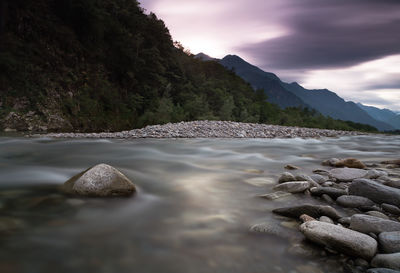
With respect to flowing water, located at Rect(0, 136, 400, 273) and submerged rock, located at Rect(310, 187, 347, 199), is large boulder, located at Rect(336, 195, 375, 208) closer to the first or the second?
submerged rock, located at Rect(310, 187, 347, 199)

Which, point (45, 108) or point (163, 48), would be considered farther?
point (163, 48)

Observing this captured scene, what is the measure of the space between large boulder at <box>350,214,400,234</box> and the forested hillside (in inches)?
541

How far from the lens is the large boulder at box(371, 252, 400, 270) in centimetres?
189

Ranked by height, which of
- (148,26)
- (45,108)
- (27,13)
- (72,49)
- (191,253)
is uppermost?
(148,26)

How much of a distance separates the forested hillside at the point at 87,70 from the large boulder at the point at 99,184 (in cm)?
1098

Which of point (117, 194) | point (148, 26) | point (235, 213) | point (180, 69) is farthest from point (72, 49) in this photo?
point (235, 213)

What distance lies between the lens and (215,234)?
8.16ft

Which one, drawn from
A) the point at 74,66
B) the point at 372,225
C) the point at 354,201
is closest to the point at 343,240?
the point at 372,225

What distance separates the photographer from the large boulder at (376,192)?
10.3 feet

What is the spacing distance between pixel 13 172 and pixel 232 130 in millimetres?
11068

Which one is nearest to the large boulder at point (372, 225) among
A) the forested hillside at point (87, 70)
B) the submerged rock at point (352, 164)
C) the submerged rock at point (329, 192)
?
the submerged rock at point (329, 192)

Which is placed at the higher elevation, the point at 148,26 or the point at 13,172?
the point at 148,26

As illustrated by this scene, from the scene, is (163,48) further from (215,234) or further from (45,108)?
(215,234)

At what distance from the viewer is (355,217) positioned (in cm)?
256
